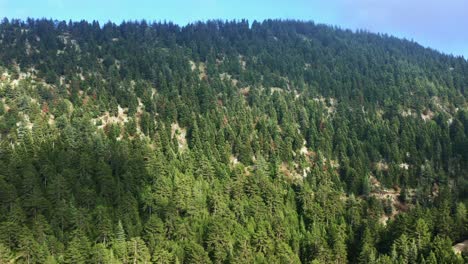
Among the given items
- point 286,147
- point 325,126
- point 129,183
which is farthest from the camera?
point 325,126

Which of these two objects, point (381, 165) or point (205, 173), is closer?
point (205, 173)

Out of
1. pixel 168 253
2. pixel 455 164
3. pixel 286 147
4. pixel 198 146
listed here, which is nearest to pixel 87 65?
pixel 198 146

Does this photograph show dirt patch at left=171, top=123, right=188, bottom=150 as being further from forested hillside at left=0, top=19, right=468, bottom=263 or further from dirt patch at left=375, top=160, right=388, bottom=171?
dirt patch at left=375, top=160, right=388, bottom=171

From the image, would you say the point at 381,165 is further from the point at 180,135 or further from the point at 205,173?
the point at 180,135

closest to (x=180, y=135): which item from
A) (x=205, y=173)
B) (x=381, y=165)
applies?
(x=205, y=173)

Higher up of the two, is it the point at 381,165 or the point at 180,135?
the point at 180,135

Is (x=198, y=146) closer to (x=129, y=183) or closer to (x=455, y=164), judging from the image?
(x=129, y=183)

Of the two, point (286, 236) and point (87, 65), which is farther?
point (87, 65)

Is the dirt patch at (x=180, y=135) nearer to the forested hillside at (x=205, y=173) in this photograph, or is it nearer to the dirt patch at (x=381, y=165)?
the forested hillside at (x=205, y=173)
